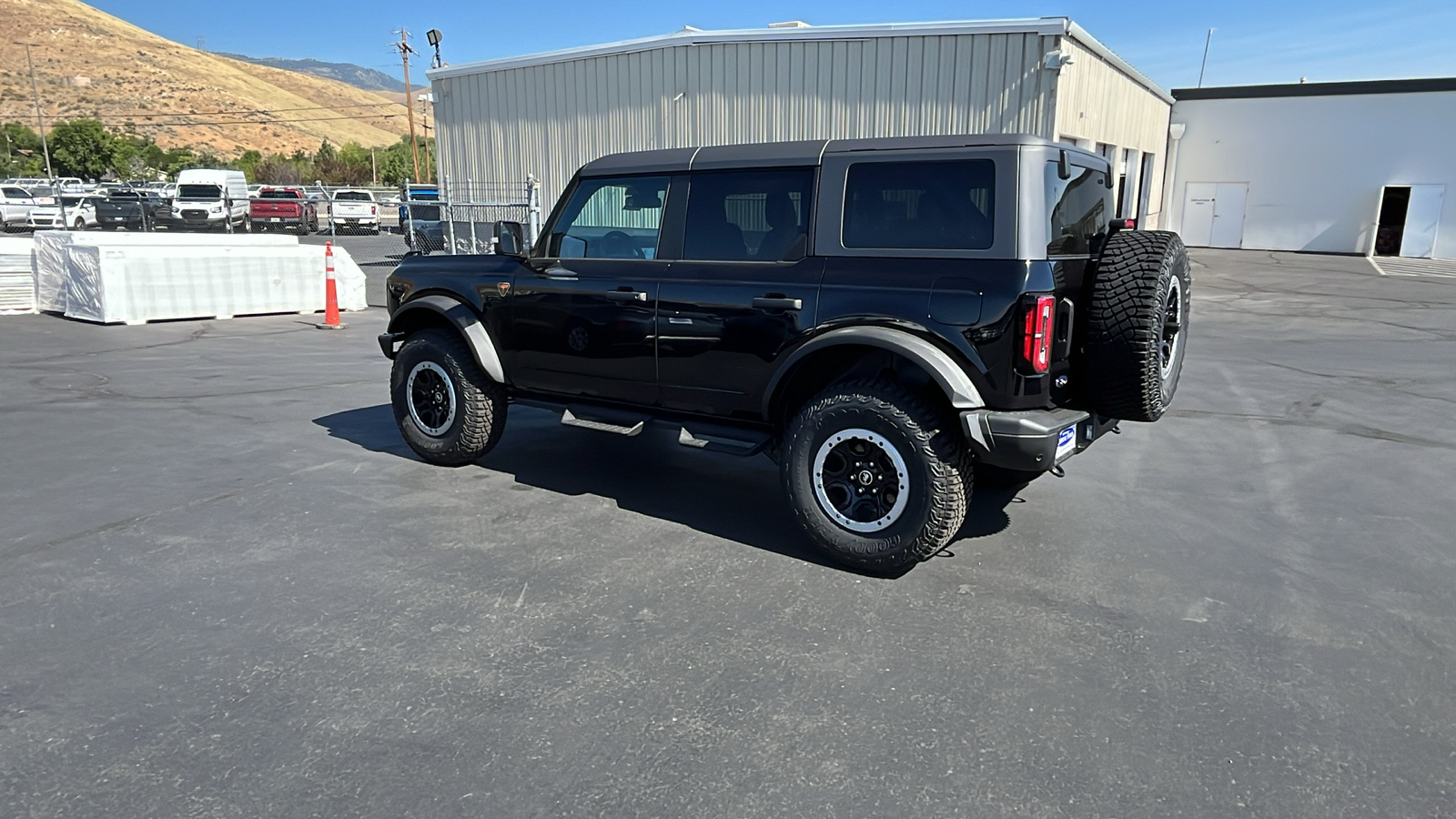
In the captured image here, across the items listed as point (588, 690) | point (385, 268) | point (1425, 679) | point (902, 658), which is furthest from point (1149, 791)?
point (385, 268)

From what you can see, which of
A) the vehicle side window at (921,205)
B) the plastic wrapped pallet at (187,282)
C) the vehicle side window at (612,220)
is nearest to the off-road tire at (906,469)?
the vehicle side window at (921,205)

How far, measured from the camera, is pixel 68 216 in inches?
1244

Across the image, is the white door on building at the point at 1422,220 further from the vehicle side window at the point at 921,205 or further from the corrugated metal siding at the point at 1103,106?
the vehicle side window at the point at 921,205

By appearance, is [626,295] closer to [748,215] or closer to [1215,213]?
[748,215]

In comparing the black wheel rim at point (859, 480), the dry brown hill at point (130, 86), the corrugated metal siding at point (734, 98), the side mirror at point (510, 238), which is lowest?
the black wheel rim at point (859, 480)

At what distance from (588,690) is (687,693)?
35cm

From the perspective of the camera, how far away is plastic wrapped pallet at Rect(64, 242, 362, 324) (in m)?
Answer: 12.3

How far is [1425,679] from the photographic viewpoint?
133 inches

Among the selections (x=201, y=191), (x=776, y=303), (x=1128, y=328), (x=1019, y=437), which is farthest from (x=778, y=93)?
(x=201, y=191)

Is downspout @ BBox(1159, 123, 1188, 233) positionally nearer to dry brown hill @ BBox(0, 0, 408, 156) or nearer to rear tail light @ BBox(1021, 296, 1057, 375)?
rear tail light @ BBox(1021, 296, 1057, 375)

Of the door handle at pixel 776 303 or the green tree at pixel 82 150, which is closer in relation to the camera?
the door handle at pixel 776 303

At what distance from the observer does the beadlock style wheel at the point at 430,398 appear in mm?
5961

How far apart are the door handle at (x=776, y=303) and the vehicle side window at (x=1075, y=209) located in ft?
3.87

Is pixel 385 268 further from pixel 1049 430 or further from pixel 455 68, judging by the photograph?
pixel 1049 430
